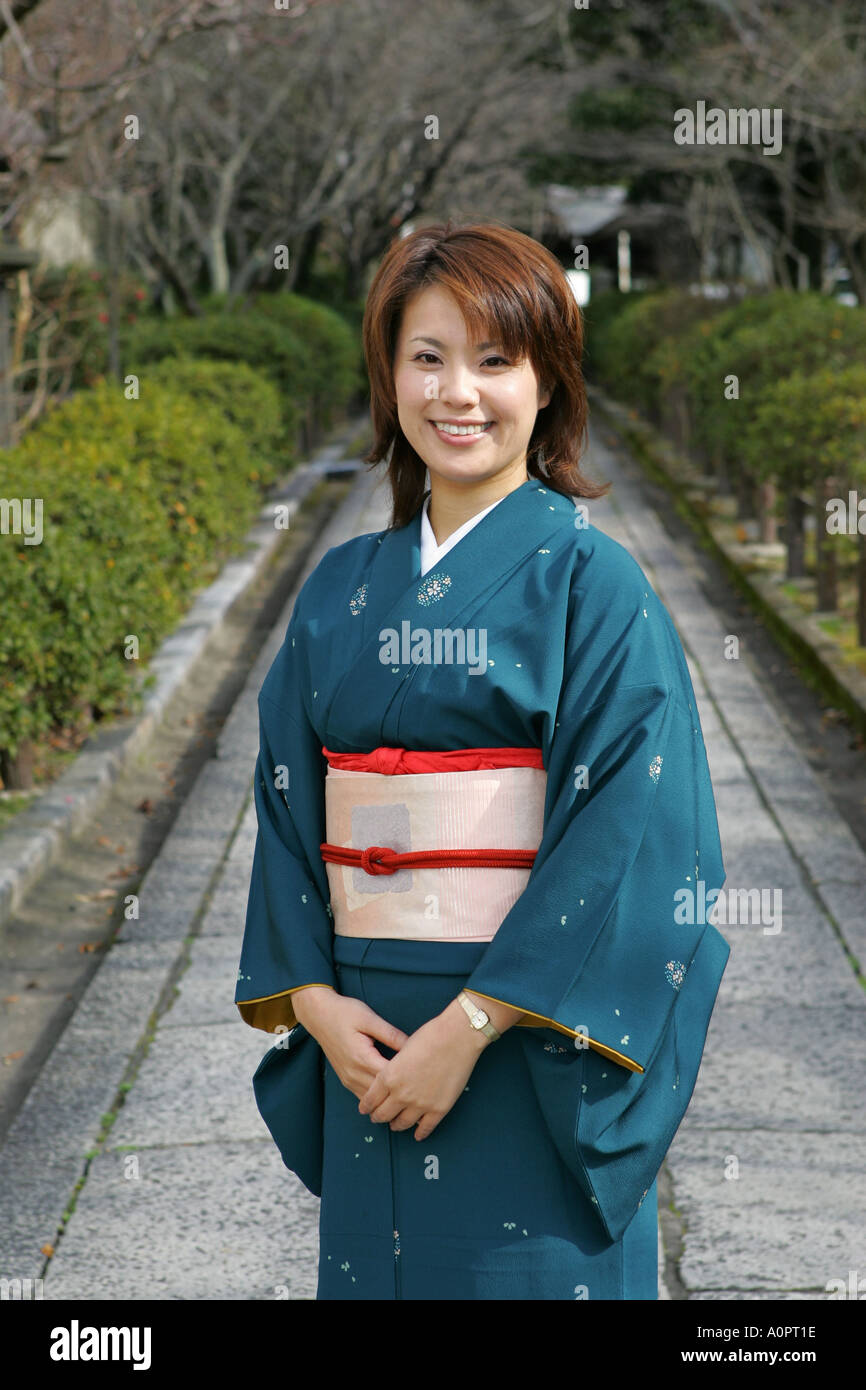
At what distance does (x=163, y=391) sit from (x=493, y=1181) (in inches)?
387

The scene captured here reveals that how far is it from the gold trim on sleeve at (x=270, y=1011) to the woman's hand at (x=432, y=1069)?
0.23 m

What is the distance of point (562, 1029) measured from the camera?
6.08 feet

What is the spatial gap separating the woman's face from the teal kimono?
0.28 ft

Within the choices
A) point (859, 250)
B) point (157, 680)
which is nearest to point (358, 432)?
point (859, 250)

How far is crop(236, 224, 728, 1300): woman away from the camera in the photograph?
189 cm

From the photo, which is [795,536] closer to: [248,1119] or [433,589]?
[248,1119]

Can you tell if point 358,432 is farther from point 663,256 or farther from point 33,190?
point 33,190

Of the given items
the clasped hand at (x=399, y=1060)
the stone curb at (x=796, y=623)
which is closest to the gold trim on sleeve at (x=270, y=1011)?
the clasped hand at (x=399, y=1060)

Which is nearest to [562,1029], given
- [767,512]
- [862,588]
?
[862,588]

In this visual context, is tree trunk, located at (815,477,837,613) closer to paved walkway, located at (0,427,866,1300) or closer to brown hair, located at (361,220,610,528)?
paved walkway, located at (0,427,866,1300)

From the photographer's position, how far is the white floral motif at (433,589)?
1992 millimetres

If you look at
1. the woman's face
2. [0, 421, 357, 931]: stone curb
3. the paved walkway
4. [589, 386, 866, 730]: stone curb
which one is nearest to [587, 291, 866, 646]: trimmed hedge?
[589, 386, 866, 730]: stone curb

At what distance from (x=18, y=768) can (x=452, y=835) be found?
4.44m

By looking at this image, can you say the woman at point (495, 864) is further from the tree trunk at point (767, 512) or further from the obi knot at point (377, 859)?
the tree trunk at point (767, 512)
